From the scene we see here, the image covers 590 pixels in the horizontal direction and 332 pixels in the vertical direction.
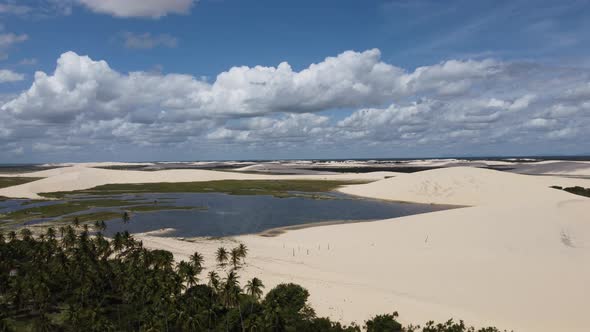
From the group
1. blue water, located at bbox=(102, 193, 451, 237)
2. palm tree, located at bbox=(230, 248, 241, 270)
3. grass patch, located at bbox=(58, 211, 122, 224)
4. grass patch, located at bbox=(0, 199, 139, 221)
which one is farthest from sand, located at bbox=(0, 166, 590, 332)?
grass patch, located at bbox=(0, 199, 139, 221)

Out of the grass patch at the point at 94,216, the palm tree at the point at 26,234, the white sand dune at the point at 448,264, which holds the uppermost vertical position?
the palm tree at the point at 26,234

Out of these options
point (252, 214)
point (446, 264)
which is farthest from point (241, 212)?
point (446, 264)

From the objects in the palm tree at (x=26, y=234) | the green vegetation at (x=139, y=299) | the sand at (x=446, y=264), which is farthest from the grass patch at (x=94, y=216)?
the green vegetation at (x=139, y=299)

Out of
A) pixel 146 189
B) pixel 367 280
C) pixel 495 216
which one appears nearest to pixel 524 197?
pixel 495 216

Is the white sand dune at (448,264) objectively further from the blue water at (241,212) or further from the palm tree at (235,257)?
the blue water at (241,212)

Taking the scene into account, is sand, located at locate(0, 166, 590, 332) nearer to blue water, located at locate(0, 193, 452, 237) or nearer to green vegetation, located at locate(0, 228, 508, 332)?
green vegetation, located at locate(0, 228, 508, 332)
